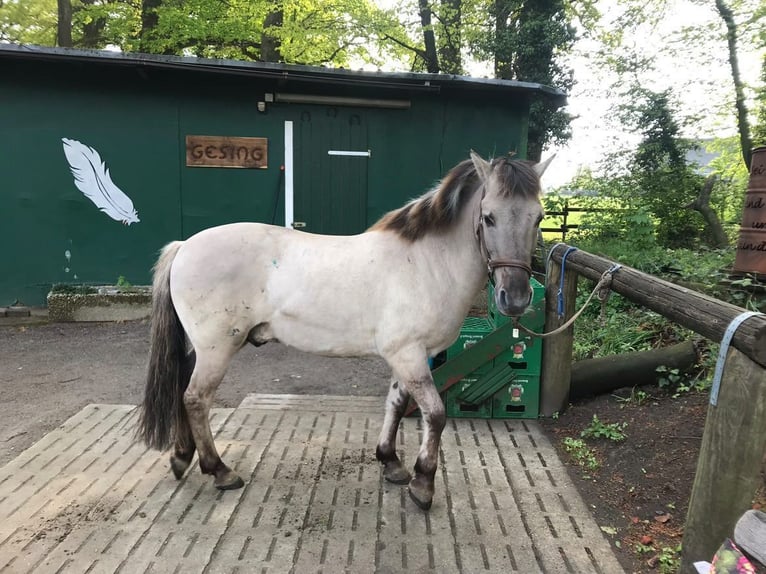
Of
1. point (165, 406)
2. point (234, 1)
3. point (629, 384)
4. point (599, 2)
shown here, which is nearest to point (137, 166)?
point (165, 406)

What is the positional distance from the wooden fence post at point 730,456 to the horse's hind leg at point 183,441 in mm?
2737

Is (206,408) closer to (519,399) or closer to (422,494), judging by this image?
(422,494)

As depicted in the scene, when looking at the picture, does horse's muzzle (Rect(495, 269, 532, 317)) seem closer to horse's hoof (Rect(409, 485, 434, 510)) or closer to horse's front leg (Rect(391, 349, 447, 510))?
horse's front leg (Rect(391, 349, 447, 510))

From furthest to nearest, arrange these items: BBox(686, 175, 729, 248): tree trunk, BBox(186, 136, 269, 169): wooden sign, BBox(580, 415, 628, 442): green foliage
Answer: BBox(686, 175, 729, 248): tree trunk → BBox(186, 136, 269, 169): wooden sign → BBox(580, 415, 628, 442): green foliage

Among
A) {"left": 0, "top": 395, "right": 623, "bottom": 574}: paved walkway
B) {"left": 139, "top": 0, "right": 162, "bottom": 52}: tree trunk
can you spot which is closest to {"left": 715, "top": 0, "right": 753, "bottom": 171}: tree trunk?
{"left": 0, "top": 395, "right": 623, "bottom": 574}: paved walkway

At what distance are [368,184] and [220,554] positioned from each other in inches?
241

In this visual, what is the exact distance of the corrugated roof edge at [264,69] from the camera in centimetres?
634

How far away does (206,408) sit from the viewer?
2.90 meters

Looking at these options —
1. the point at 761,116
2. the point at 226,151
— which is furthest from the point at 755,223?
the point at 761,116

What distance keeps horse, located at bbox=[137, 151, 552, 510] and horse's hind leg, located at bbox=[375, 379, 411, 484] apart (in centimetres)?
30

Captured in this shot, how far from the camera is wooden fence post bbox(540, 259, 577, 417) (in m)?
3.88

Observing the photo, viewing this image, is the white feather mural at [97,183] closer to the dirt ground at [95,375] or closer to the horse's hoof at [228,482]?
the dirt ground at [95,375]

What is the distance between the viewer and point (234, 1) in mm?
14102

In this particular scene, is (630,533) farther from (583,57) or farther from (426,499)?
(583,57)
